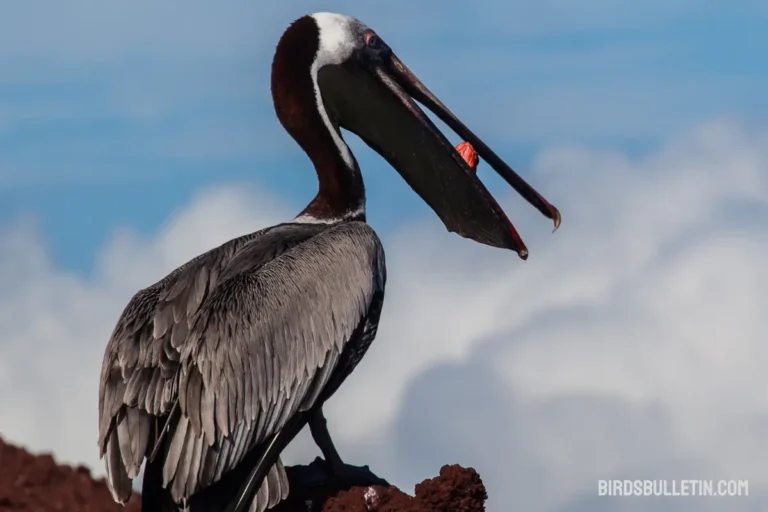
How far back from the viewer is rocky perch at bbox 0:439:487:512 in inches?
346

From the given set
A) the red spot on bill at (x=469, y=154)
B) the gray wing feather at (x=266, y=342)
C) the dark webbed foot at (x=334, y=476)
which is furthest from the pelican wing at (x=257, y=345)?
the red spot on bill at (x=469, y=154)

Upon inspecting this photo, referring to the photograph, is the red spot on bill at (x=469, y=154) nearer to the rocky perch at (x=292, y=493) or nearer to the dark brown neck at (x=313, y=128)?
the dark brown neck at (x=313, y=128)

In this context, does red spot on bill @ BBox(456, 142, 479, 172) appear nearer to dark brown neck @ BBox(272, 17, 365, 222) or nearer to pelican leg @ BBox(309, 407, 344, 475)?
dark brown neck @ BBox(272, 17, 365, 222)

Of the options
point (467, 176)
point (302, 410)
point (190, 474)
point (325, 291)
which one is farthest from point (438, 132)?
point (190, 474)

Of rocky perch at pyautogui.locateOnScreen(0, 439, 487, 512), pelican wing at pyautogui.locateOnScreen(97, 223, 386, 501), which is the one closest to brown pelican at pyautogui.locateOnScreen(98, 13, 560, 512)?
pelican wing at pyautogui.locateOnScreen(97, 223, 386, 501)

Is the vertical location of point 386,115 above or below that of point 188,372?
above

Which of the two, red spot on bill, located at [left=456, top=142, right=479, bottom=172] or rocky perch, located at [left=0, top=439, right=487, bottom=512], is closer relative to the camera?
rocky perch, located at [left=0, top=439, right=487, bottom=512]

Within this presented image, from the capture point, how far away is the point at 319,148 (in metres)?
10.2

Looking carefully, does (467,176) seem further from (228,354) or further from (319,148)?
(228,354)

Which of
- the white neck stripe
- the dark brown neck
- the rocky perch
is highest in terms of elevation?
the dark brown neck

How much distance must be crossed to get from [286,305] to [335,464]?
0.95 meters

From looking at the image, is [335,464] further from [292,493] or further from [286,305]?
[286,305]

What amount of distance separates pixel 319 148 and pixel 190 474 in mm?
2489

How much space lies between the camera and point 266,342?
30.0ft
